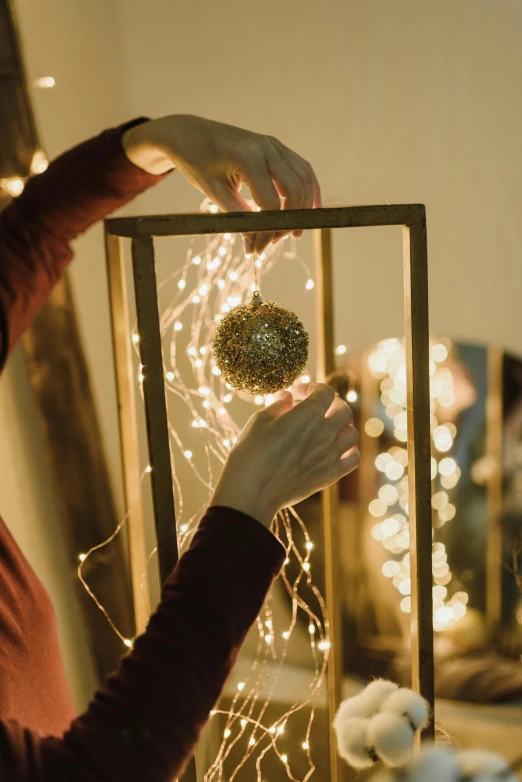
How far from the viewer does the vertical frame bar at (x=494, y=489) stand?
4.04 ft

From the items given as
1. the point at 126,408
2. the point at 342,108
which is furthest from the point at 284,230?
the point at 342,108

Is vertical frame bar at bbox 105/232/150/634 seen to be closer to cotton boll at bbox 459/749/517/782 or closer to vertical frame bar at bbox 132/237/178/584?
vertical frame bar at bbox 132/237/178/584

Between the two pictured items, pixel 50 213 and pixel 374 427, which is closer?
pixel 50 213

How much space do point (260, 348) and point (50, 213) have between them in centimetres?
42

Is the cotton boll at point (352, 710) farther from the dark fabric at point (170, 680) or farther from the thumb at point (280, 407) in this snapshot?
the thumb at point (280, 407)

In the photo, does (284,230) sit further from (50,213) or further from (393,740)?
(393,740)

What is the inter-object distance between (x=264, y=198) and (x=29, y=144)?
0.64 meters

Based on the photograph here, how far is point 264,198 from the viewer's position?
64 centimetres

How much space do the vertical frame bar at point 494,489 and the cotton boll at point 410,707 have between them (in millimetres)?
688

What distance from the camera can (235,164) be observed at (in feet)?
2.12

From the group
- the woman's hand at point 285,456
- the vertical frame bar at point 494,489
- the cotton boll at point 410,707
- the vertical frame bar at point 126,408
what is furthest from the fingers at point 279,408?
the vertical frame bar at point 494,489

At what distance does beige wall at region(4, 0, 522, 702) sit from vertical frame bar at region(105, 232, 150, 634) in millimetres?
395

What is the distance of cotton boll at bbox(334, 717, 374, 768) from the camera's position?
64 centimetres

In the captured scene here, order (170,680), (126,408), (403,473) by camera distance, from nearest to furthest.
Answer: (170,680)
(126,408)
(403,473)
